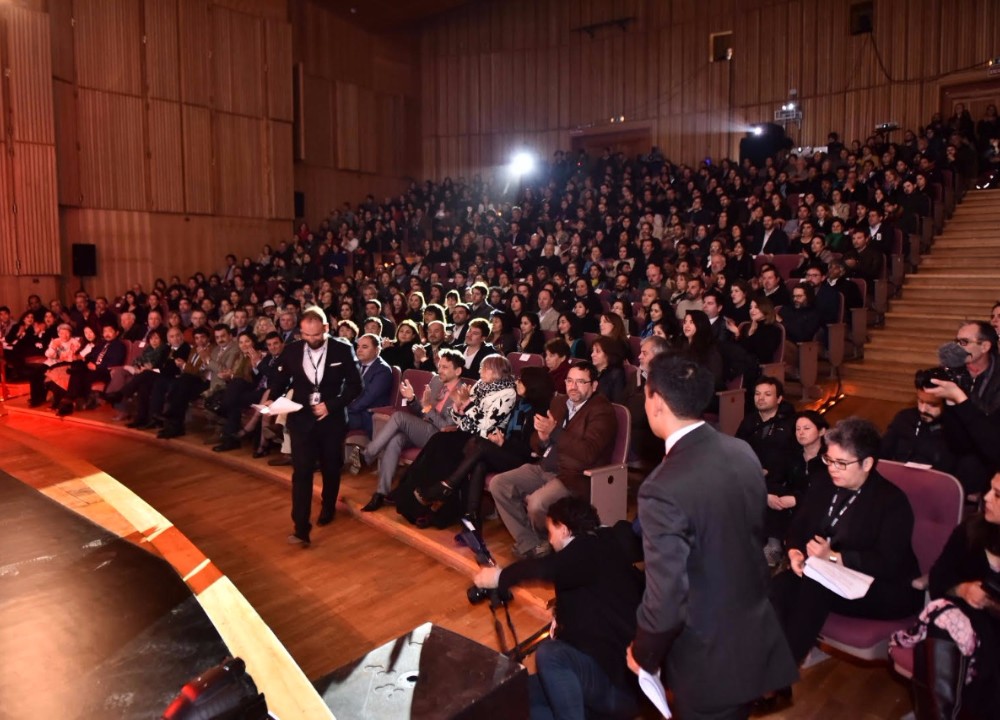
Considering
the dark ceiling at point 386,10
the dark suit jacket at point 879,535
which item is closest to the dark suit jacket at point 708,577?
the dark suit jacket at point 879,535

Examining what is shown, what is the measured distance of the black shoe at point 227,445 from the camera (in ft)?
19.5

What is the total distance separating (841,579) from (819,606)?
0.41 ft

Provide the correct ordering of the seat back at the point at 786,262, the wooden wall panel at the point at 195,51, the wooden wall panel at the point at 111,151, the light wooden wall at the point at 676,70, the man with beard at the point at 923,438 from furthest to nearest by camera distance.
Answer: the wooden wall panel at the point at 195,51, the light wooden wall at the point at 676,70, the wooden wall panel at the point at 111,151, the seat back at the point at 786,262, the man with beard at the point at 923,438

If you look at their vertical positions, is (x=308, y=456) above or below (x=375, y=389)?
below

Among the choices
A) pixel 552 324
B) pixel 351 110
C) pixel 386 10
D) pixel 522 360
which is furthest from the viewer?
pixel 351 110

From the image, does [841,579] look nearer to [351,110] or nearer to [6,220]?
[6,220]

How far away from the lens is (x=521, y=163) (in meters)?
16.1

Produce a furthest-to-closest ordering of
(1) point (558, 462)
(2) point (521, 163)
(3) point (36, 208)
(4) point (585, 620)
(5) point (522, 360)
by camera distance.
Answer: (2) point (521, 163) < (3) point (36, 208) < (5) point (522, 360) < (1) point (558, 462) < (4) point (585, 620)

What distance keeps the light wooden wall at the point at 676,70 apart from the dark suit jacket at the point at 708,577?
41.2 ft

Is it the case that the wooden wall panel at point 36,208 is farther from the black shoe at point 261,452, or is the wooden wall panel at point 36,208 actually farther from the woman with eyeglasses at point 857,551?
the woman with eyeglasses at point 857,551

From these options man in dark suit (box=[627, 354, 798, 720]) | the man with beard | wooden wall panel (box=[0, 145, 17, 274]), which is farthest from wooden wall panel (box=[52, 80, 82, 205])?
man in dark suit (box=[627, 354, 798, 720])

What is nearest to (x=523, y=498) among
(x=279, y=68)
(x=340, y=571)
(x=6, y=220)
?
(x=340, y=571)

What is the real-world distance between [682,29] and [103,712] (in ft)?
48.9

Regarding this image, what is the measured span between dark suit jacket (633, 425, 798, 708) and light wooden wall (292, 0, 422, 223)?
47.6 ft
